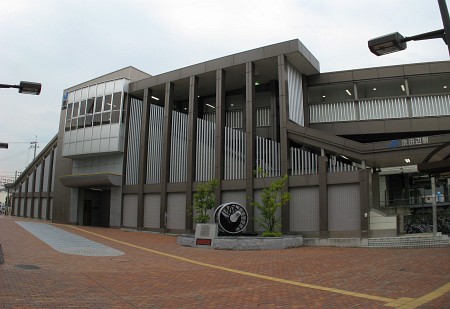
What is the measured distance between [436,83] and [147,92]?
20.2m

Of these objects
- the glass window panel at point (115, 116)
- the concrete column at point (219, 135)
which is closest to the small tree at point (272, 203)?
the concrete column at point (219, 135)

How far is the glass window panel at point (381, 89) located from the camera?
81.5 feet

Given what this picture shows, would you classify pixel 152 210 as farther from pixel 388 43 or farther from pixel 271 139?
pixel 388 43

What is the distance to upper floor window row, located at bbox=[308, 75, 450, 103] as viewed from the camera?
79.5 feet

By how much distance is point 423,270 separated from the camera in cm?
1140

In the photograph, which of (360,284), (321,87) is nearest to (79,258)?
(360,284)

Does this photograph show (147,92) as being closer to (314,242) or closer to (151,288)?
(314,242)

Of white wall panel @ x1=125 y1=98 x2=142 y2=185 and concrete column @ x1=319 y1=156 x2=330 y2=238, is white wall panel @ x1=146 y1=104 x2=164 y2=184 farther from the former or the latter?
concrete column @ x1=319 y1=156 x2=330 y2=238

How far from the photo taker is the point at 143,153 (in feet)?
97.5

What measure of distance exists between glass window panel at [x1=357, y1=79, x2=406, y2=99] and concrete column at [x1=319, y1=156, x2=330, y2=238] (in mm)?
7105

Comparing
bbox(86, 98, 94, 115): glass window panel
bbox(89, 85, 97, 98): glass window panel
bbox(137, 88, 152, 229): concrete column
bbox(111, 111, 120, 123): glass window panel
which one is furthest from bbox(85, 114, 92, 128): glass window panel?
bbox(137, 88, 152, 229): concrete column

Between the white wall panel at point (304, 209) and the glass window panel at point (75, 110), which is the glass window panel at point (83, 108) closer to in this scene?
the glass window panel at point (75, 110)

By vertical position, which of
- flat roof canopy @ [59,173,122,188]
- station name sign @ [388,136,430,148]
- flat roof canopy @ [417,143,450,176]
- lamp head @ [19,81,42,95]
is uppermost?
station name sign @ [388,136,430,148]

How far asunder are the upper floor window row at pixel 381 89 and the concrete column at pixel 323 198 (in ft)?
21.7
